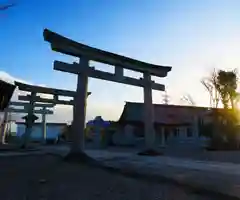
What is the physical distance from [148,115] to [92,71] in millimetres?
4384

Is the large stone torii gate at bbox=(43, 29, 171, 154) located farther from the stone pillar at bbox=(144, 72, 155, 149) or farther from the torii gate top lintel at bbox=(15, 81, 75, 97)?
the torii gate top lintel at bbox=(15, 81, 75, 97)

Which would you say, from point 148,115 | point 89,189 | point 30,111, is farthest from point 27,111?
point 89,189

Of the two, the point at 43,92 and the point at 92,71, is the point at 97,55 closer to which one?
the point at 92,71

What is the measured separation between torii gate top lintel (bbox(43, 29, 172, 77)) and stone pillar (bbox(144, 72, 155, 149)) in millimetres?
635

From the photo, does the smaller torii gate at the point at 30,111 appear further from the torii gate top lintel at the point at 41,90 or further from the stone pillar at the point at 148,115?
the stone pillar at the point at 148,115

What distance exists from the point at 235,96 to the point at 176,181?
2168cm

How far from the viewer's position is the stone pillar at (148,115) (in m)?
16.9

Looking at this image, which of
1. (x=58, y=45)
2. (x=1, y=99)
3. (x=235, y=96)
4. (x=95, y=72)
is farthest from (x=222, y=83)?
(x=1, y=99)

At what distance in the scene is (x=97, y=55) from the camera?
15.3m

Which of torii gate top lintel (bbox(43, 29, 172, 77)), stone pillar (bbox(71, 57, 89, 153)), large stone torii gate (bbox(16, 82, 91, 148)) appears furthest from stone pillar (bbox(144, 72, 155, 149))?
large stone torii gate (bbox(16, 82, 91, 148))

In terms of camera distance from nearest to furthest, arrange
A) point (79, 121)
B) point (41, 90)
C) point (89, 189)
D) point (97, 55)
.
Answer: point (89, 189)
point (79, 121)
point (97, 55)
point (41, 90)

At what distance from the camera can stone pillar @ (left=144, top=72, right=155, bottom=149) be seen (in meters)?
16.9

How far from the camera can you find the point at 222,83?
26812 millimetres

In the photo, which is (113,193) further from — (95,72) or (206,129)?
(206,129)
